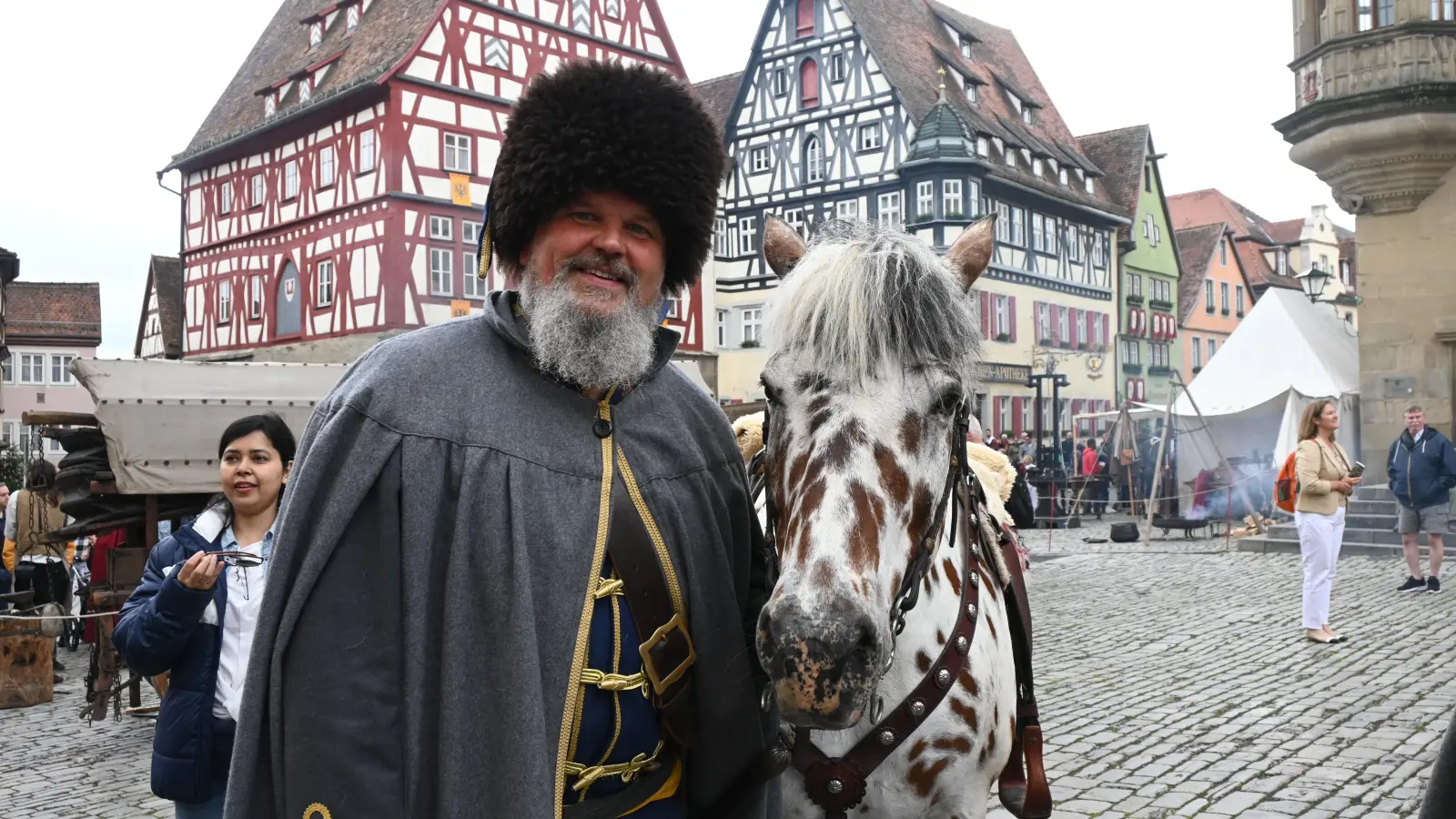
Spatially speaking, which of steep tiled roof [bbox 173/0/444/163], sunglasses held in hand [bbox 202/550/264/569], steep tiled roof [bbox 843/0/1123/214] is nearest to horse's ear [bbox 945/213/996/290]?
sunglasses held in hand [bbox 202/550/264/569]

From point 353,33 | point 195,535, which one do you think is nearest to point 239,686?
point 195,535

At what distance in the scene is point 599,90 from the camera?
2191 millimetres

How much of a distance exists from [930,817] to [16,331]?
5527 cm

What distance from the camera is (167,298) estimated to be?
3994 centimetres

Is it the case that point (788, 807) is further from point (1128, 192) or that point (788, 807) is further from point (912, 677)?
point (1128, 192)

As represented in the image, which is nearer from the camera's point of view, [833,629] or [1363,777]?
[833,629]

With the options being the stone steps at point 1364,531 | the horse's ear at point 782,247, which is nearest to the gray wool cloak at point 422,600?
the horse's ear at point 782,247

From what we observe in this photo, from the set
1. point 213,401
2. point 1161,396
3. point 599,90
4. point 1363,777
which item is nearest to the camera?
point 599,90

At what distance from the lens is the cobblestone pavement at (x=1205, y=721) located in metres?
5.15

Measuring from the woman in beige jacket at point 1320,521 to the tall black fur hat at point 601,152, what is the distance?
808 cm

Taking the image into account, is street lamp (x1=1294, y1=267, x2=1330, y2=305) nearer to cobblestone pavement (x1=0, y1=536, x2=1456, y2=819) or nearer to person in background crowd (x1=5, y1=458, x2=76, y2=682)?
cobblestone pavement (x1=0, y1=536, x2=1456, y2=819)

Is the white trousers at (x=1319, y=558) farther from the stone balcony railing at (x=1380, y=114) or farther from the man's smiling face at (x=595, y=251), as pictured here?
the stone balcony railing at (x=1380, y=114)

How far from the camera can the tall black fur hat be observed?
2.09 metres

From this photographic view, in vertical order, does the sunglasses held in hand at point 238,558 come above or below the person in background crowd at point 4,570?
above
